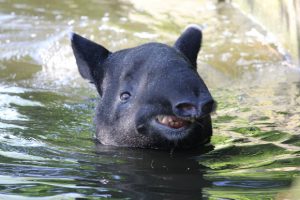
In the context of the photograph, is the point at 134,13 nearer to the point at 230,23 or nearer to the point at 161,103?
the point at 230,23

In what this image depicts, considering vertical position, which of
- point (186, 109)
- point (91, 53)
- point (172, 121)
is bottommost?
point (172, 121)

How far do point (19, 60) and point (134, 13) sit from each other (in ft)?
14.7

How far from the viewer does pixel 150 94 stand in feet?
19.0

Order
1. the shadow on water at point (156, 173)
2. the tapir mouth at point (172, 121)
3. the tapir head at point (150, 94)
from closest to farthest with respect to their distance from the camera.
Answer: the shadow on water at point (156, 173)
the tapir head at point (150, 94)
the tapir mouth at point (172, 121)

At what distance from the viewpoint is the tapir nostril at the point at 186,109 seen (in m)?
5.27

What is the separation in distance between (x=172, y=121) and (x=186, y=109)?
42cm

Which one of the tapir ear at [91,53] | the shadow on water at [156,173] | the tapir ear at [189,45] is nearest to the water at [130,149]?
the shadow on water at [156,173]

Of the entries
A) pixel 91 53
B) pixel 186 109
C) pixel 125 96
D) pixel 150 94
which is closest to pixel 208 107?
pixel 186 109

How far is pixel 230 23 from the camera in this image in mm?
15156

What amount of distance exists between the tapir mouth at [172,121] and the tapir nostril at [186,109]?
325 mm

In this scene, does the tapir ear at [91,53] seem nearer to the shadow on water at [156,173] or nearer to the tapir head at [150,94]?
the tapir head at [150,94]

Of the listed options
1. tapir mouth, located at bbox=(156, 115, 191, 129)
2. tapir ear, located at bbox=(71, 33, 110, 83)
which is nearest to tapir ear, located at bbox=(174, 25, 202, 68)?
tapir ear, located at bbox=(71, 33, 110, 83)

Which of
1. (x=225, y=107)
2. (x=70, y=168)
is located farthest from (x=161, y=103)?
(x=225, y=107)

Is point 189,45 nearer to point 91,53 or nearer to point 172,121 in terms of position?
point 91,53
